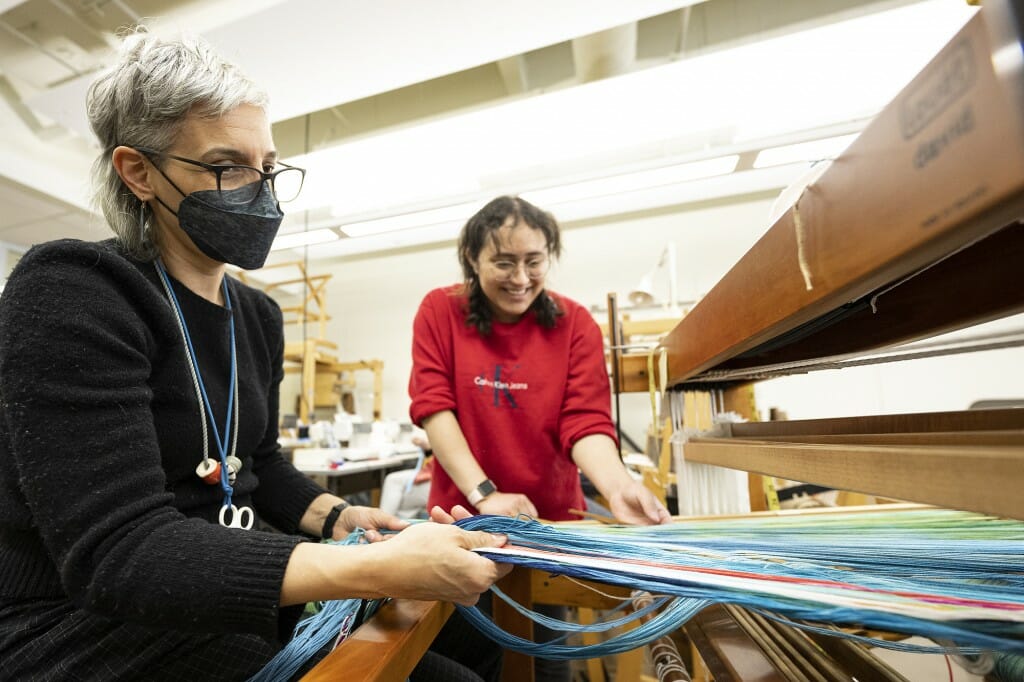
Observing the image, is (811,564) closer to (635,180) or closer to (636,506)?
(636,506)

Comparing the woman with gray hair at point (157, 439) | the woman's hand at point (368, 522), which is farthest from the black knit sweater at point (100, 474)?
the woman's hand at point (368, 522)

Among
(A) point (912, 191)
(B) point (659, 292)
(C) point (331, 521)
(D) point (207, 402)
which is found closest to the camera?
(A) point (912, 191)

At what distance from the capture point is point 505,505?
97 centimetres

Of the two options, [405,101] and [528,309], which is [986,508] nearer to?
[528,309]

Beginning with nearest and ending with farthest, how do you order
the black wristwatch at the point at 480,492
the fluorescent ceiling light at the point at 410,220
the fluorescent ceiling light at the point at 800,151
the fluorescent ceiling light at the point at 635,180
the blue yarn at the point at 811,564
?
the blue yarn at the point at 811,564 < the black wristwatch at the point at 480,492 < the fluorescent ceiling light at the point at 800,151 < the fluorescent ceiling light at the point at 635,180 < the fluorescent ceiling light at the point at 410,220

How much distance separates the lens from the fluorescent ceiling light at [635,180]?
3.29m

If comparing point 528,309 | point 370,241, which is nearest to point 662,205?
point 370,241

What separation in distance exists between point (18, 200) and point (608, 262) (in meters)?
5.06

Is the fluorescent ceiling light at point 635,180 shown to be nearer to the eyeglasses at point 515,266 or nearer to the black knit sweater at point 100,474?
the eyeglasses at point 515,266

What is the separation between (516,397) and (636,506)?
401mm

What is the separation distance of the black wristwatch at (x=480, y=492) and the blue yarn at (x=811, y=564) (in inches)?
13.5

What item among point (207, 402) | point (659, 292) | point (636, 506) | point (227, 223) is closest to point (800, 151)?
point (659, 292)

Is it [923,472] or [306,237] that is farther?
[306,237]

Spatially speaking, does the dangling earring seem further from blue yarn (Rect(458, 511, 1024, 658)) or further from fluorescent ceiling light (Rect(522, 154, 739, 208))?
fluorescent ceiling light (Rect(522, 154, 739, 208))
